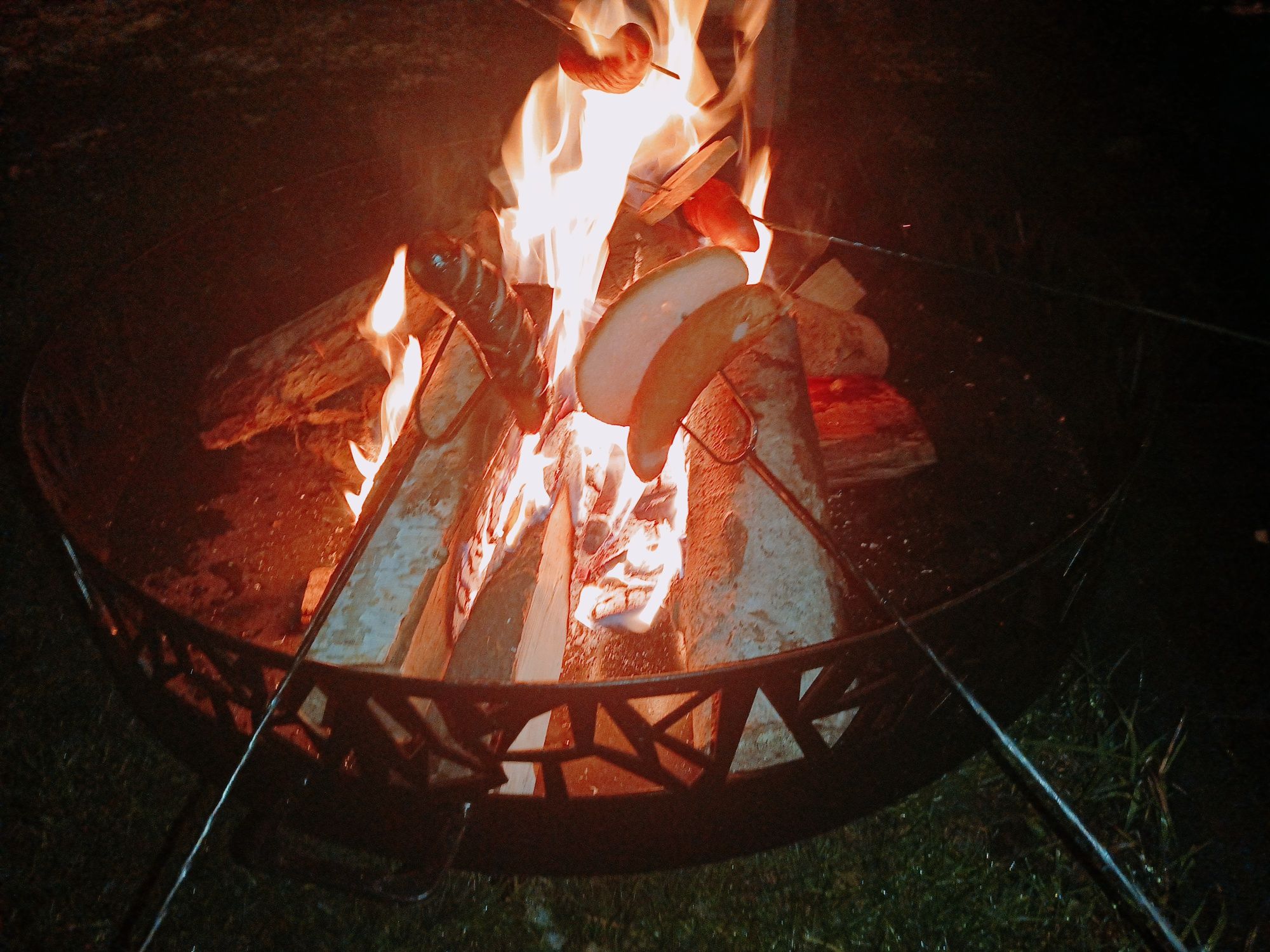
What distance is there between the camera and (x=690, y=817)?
176cm

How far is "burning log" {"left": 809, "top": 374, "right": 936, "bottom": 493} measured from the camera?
106 inches

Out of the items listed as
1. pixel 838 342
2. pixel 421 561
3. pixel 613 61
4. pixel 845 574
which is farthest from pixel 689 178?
pixel 421 561

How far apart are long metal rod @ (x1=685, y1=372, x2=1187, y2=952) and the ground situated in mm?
86

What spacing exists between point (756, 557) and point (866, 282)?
2010 mm

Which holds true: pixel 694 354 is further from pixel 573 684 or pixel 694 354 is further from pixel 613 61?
pixel 613 61

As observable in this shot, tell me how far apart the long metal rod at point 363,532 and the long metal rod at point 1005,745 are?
0.71 meters

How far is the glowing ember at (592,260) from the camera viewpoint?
221 cm

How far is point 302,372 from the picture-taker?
2893mm

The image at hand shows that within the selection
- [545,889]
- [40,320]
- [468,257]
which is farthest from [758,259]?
[40,320]

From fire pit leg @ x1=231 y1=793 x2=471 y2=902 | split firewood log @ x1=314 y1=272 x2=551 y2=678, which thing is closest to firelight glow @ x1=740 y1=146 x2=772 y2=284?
split firewood log @ x1=314 y1=272 x2=551 y2=678

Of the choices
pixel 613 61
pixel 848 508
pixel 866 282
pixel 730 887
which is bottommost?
pixel 730 887

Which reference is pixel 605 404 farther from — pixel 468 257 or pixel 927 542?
pixel 927 542

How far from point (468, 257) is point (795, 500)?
3.34 ft

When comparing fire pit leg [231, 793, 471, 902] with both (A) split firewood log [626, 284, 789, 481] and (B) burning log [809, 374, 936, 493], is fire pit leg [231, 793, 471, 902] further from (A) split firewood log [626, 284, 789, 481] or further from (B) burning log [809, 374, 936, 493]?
(B) burning log [809, 374, 936, 493]
